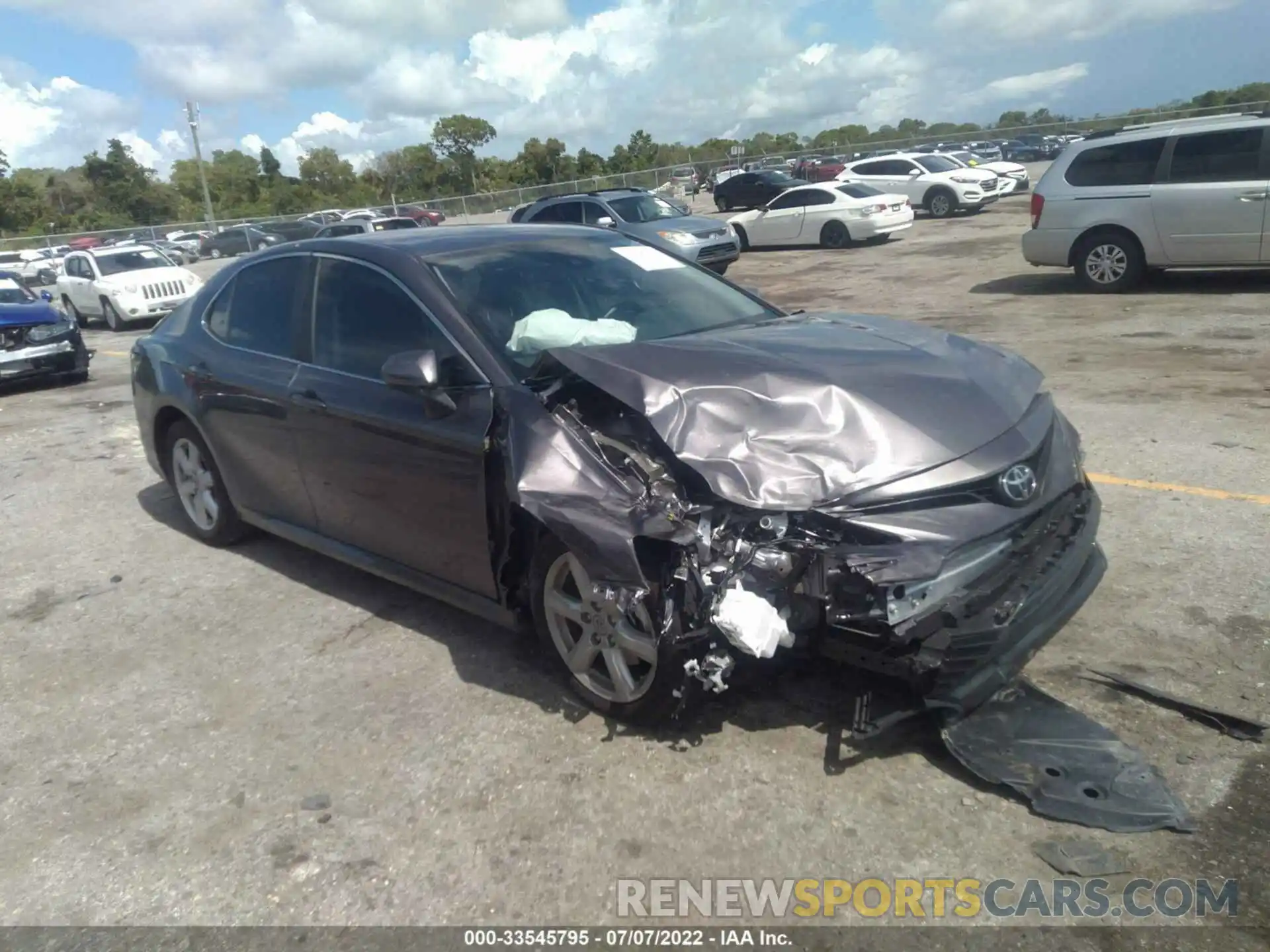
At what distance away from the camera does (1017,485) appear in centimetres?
325

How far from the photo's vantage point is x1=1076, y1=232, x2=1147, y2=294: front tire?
39.4 ft

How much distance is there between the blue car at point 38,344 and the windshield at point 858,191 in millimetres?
15765

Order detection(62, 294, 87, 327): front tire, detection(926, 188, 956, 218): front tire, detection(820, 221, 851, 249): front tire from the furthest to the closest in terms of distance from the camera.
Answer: detection(926, 188, 956, 218): front tire
detection(820, 221, 851, 249): front tire
detection(62, 294, 87, 327): front tire

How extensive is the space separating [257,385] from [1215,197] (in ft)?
34.9

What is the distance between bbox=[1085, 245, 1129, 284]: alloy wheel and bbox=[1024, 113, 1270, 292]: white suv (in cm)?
1

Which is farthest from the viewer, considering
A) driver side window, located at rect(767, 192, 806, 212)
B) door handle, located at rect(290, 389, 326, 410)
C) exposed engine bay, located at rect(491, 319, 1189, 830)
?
driver side window, located at rect(767, 192, 806, 212)

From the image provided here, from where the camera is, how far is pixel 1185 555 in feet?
15.1

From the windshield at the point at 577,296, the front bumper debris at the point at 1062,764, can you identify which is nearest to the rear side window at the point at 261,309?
the windshield at the point at 577,296

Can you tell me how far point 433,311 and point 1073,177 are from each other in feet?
34.4

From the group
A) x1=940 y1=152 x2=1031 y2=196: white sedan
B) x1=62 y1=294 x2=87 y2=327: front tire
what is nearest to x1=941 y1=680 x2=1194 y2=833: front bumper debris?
x1=62 y1=294 x2=87 y2=327: front tire

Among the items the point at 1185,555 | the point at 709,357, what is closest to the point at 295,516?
the point at 709,357

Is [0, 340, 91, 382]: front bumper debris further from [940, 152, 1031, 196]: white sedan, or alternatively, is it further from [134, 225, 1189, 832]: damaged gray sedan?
[940, 152, 1031, 196]: white sedan

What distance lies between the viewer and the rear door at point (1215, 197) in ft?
35.6

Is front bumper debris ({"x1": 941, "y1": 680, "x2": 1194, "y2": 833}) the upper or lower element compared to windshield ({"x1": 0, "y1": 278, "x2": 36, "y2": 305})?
lower
